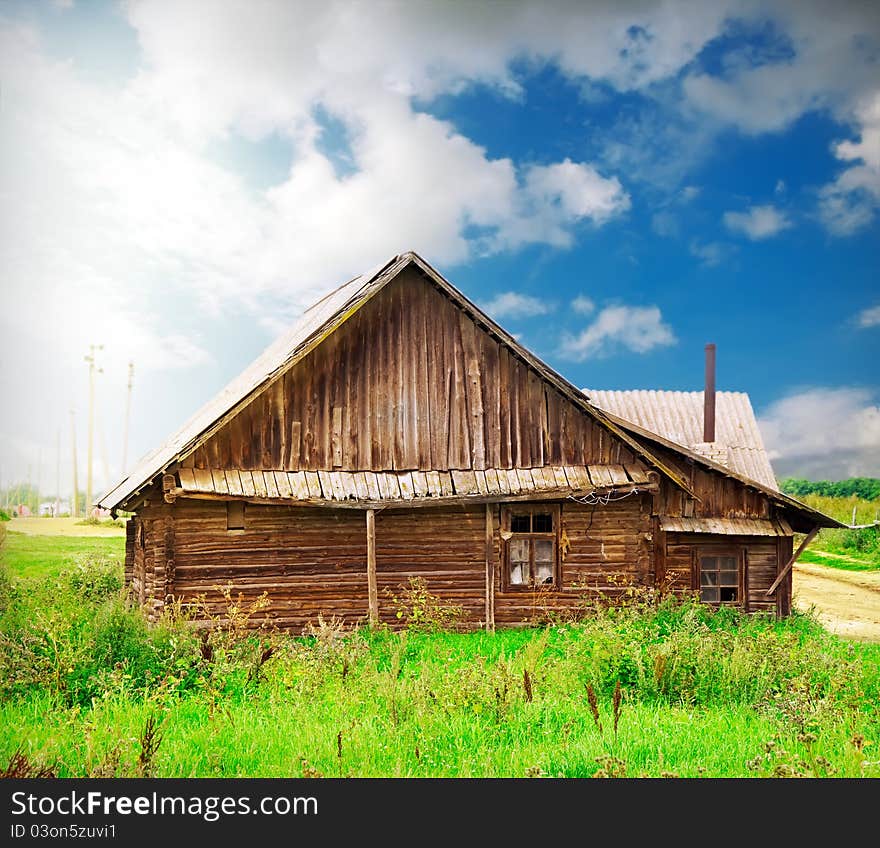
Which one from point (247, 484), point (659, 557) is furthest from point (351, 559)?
point (659, 557)

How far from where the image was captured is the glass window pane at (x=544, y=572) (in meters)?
13.6

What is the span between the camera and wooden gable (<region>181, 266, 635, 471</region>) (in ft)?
40.2

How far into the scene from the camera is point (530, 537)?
44.7ft

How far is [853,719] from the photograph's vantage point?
6.73 metres

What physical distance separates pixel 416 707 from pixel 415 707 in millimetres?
34

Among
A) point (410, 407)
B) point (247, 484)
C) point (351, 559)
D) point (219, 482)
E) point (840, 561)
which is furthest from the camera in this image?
point (840, 561)

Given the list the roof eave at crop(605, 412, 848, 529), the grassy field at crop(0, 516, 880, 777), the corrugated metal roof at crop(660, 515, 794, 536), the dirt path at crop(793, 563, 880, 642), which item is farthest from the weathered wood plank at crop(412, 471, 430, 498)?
the dirt path at crop(793, 563, 880, 642)

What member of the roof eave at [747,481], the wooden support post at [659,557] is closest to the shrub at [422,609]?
the wooden support post at [659,557]

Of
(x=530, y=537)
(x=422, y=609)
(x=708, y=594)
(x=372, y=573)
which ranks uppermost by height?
(x=530, y=537)

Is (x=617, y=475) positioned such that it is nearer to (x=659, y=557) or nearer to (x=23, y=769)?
(x=659, y=557)

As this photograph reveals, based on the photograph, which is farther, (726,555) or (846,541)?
(846,541)

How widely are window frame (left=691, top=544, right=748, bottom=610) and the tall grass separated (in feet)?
16.6
